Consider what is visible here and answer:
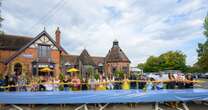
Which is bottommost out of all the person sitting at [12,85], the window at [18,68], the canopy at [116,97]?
the canopy at [116,97]

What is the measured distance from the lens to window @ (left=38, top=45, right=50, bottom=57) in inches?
1542

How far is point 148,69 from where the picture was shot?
94.1 meters

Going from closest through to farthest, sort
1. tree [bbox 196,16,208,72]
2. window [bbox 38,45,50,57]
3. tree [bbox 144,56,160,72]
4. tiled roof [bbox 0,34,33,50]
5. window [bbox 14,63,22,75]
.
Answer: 1. window [bbox 14,63,22,75]
2. tiled roof [bbox 0,34,33,50]
3. window [bbox 38,45,50,57]
4. tree [bbox 196,16,208,72]
5. tree [bbox 144,56,160,72]

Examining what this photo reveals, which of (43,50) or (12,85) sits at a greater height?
(43,50)

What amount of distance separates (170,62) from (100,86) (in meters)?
68.0

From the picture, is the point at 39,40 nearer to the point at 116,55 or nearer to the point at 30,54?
the point at 30,54

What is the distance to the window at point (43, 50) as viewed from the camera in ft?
128

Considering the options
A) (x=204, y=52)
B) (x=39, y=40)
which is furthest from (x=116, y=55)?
(x=39, y=40)

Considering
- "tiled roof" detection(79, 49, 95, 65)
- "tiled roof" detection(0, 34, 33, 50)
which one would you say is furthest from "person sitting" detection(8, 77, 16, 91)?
"tiled roof" detection(79, 49, 95, 65)

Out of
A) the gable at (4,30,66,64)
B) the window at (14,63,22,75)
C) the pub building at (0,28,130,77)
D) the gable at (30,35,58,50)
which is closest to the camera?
the pub building at (0,28,130,77)

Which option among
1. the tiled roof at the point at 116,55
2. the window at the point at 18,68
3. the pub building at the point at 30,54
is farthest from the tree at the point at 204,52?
the window at the point at 18,68

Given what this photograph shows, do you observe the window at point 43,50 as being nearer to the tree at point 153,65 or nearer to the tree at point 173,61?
the tree at point 173,61

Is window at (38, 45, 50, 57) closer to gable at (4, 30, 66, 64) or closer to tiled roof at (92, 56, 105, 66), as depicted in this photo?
gable at (4, 30, 66, 64)

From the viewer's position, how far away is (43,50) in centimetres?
3950
